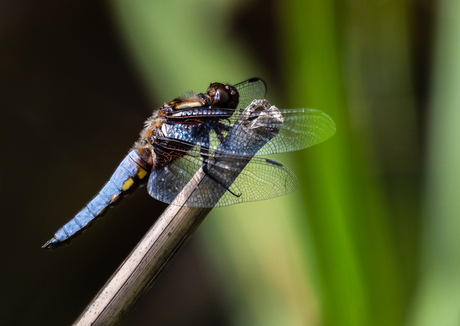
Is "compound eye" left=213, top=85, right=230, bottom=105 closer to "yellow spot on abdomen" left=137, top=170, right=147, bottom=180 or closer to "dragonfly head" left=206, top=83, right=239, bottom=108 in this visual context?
"dragonfly head" left=206, top=83, right=239, bottom=108

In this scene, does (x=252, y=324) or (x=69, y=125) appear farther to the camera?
(x=69, y=125)

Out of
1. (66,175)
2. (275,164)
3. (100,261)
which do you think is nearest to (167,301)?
(100,261)

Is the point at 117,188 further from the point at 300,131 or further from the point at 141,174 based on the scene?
the point at 300,131

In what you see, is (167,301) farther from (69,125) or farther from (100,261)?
(69,125)

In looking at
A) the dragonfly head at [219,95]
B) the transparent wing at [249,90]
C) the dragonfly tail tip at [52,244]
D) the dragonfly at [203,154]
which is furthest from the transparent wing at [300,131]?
the dragonfly tail tip at [52,244]

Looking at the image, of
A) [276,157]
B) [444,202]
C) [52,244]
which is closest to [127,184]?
[52,244]

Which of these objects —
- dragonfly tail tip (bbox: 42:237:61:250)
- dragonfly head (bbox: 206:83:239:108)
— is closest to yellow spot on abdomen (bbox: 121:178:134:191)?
dragonfly tail tip (bbox: 42:237:61:250)
